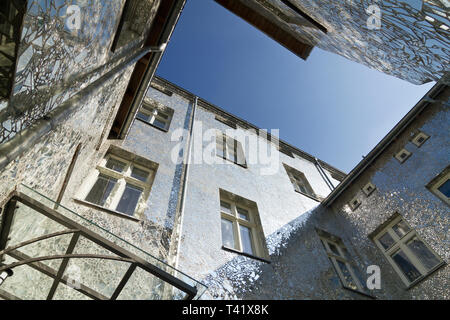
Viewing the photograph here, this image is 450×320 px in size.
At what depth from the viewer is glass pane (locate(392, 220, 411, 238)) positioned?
6987 mm

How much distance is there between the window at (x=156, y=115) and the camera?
27.1 ft

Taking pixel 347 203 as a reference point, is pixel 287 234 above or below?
below

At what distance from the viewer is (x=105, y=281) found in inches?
121

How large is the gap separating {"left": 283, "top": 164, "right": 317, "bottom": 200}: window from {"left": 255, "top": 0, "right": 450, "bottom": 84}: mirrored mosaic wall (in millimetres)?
5597

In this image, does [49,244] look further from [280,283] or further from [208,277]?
[280,283]

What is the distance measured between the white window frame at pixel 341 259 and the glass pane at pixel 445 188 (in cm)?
296

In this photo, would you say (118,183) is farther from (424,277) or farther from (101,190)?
(424,277)

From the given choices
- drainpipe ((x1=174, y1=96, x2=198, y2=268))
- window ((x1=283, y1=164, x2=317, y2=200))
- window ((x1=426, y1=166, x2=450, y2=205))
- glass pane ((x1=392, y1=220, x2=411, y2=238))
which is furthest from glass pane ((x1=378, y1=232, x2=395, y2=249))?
drainpipe ((x1=174, y1=96, x2=198, y2=268))

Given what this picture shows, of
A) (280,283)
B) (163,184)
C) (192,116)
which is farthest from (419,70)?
(192,116)

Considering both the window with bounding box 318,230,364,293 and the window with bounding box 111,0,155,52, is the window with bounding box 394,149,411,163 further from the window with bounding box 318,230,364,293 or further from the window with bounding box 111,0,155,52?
the window with bounding box 111,0,155,52

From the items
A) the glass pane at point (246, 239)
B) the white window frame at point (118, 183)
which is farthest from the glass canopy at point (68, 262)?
the glass pane at point (246, 239)

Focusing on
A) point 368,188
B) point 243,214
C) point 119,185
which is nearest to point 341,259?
point 368,188

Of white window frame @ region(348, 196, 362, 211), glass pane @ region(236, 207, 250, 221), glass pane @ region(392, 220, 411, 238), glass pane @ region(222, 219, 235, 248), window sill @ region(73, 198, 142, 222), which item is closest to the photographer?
window sill @ region(73, 198, 142, 222)

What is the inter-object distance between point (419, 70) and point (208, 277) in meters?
4.61
